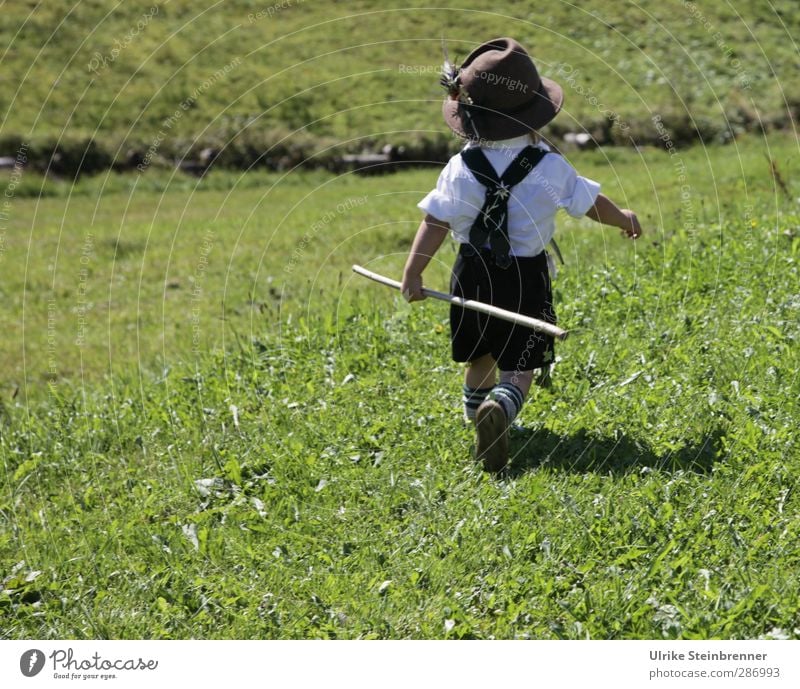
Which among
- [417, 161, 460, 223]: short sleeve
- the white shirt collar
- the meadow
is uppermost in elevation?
the white shirt collar

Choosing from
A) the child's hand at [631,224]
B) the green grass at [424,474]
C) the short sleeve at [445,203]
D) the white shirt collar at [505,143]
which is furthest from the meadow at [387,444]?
the white shirt collar at [505,143]

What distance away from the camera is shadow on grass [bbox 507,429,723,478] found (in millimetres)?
4527

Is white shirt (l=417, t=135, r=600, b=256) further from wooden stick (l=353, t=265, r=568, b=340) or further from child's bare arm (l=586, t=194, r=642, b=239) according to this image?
wooden stick (l=353, t=265, r=568, b=340)

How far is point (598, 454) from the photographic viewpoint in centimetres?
472

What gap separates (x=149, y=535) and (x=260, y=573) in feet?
2.28

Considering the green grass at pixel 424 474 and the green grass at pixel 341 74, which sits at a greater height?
the green grass at pixel 424 474

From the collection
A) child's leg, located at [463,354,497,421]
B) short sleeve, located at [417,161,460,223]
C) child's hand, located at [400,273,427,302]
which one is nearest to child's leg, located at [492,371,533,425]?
child's leg, located at [463,354,497,421]

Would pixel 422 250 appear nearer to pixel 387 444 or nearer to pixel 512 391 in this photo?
pixel 512 391

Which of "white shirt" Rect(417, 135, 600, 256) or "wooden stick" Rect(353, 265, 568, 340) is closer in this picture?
"wooden stick" Rect(353, 265, 568, 340)

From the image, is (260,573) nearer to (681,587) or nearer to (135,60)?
(681,587)

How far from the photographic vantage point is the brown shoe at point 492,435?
4508 millimetres

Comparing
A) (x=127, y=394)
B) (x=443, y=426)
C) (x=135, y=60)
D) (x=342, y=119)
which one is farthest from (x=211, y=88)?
(x=443, y=426)

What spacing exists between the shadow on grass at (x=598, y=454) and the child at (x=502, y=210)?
22cm

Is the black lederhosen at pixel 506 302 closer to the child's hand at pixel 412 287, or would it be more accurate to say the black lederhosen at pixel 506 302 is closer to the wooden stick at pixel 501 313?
the wooden stick at pixel 501 313
